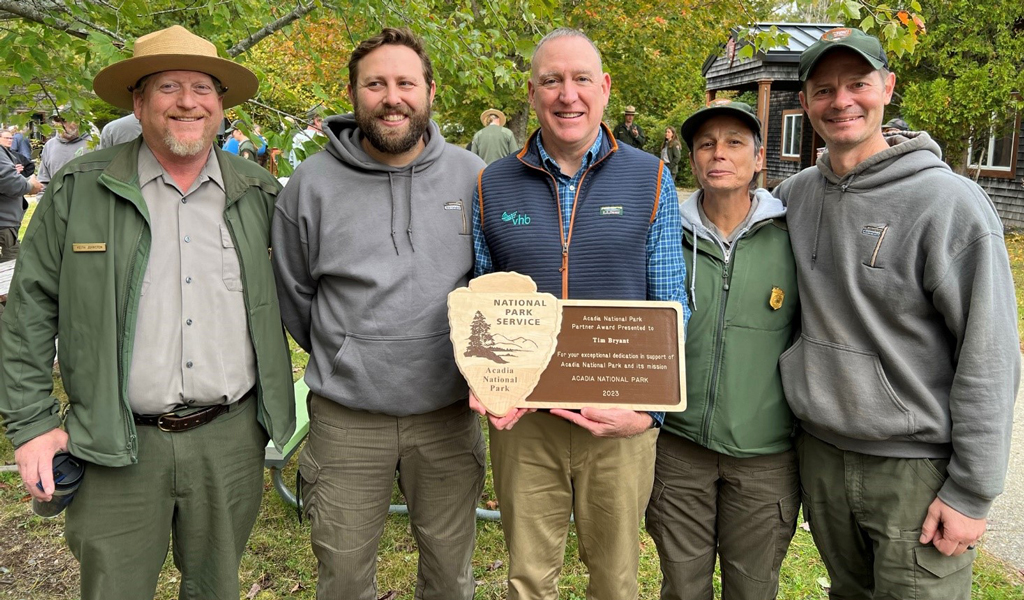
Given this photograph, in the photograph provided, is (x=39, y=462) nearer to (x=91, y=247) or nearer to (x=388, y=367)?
(x=91, y=247)

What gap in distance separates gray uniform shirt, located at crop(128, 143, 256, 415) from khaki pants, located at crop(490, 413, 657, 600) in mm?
1081

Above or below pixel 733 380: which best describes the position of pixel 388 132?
above

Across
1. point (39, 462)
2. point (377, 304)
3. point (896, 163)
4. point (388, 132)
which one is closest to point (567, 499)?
point (377, 304)

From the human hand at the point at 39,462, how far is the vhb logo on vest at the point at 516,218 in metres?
1.82

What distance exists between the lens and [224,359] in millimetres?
2871

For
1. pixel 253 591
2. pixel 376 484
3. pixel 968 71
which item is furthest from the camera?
pixel 968 71

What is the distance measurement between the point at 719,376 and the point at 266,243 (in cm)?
187

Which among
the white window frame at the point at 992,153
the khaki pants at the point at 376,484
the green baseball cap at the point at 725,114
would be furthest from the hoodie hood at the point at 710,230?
the white window frame at the point at 992,153

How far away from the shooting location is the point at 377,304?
2.94 meters

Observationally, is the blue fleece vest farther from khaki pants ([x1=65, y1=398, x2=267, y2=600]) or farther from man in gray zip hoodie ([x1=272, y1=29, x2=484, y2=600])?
khaki pants ([x1=65, y1=398, x2=267, y2=600])

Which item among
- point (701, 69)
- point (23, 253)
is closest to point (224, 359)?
point (23, 253)

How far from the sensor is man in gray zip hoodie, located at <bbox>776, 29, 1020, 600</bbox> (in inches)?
96.9

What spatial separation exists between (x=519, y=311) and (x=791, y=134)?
2241cm

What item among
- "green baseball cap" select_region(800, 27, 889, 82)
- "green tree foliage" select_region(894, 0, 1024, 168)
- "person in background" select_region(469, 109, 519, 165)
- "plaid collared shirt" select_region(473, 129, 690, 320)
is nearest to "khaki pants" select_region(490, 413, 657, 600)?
"plaid collared shirt" select_region(473, 129, 690, 320)
